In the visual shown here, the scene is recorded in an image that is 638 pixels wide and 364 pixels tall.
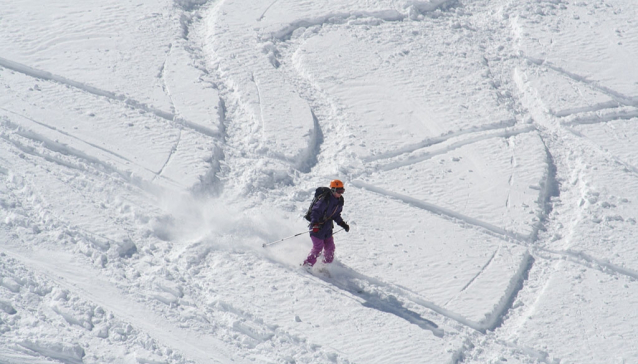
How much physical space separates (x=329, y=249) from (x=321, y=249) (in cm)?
12

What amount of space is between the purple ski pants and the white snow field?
0.18 meters

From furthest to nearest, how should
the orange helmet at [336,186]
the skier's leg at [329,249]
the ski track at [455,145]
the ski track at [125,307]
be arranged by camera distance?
1. the ski track at [455,145]
2. the skier's leg at [329,249]
3. the orange helmet at [336,186]
4. the ski track at [125,307]

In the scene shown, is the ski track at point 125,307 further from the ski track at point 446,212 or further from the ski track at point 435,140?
the ski track at point 435,140

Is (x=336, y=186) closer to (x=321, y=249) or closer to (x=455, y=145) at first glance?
(x=321, y=249)

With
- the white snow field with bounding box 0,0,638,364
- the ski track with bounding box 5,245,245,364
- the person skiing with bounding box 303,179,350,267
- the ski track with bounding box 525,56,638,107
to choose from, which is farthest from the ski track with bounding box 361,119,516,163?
the ski track with bounding box 5,245,245,364

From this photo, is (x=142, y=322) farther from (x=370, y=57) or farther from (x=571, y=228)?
(x=370, y=57)

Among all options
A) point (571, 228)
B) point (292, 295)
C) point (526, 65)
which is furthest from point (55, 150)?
point (526, 65)

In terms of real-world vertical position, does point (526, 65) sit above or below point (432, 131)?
above

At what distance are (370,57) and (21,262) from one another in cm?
752

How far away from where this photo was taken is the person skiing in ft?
25.6

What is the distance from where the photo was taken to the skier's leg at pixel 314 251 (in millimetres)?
7953

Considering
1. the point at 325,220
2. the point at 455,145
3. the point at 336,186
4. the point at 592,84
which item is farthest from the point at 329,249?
the point at 592,84

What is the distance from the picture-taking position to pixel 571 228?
359 inches

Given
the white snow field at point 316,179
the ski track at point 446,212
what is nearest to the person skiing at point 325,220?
the white snow field at point 316,179
